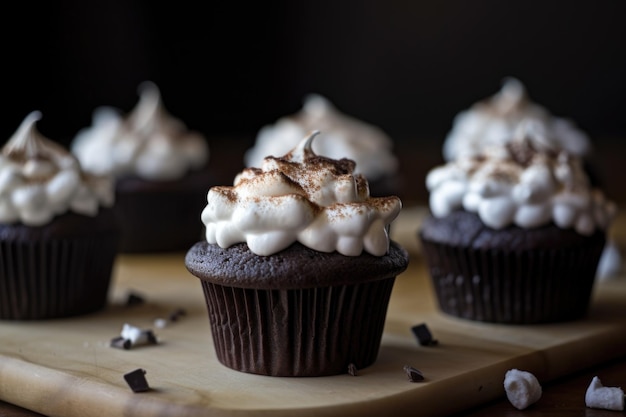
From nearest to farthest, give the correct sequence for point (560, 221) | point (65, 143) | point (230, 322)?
1. point (230, 322)
2. point (560, 221)
3. point (65, 143)

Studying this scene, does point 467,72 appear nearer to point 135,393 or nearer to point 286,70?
point 286,70

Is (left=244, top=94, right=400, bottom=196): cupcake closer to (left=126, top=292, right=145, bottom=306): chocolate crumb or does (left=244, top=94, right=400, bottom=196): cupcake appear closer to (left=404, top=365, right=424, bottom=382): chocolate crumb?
(left=126, top=292, right=145, bottom=306): chocolate crumb

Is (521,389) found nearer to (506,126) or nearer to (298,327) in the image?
(298,327)

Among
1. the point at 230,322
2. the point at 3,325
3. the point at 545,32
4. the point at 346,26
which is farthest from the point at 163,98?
the point at 230,322

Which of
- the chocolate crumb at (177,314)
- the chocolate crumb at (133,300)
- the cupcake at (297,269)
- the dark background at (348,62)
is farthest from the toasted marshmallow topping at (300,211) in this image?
the dark background at (348,62)

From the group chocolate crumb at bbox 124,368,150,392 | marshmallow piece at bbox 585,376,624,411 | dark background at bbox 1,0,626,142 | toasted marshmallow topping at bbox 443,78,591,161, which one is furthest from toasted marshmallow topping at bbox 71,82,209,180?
marshmallow piece at bbox 585,376,624,411

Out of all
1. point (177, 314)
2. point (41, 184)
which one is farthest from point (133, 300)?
point (41, 184)
